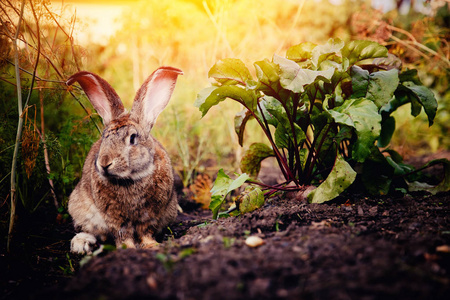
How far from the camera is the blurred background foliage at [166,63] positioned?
2486 millimetres

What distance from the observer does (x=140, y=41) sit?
4.49m

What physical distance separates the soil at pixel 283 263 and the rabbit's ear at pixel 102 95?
3.79 feet

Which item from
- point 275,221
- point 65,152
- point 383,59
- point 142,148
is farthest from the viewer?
point 65,152

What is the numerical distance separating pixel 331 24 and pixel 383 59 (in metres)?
7.18

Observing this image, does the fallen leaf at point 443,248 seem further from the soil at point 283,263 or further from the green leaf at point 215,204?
the green leaf at point 215,204

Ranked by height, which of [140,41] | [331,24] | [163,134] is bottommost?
[163,134]

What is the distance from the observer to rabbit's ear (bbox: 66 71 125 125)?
2.35 meters

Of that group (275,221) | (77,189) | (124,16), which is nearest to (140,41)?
(124,16)

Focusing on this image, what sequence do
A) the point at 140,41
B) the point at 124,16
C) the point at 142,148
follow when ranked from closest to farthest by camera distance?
the point at 142,148
the point at 124,16
the point at 140,41

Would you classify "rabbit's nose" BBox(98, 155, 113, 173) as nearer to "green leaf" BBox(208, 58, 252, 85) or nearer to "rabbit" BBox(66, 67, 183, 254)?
"rabbit" BBox(66, 67, 183, 254)

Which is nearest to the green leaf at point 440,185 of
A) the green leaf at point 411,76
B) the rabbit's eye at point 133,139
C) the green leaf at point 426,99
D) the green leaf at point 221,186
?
the green leaf at point 426,99

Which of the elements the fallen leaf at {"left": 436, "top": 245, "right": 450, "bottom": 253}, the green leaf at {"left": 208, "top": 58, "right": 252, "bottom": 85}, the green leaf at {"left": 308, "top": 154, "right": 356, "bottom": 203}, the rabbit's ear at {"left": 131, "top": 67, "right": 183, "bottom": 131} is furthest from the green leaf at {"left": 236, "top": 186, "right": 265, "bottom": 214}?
the fallen leaf at {"left": 436, "top": 245, "right": 450, "bottom": 253}

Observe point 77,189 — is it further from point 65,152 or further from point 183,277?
point 183,277

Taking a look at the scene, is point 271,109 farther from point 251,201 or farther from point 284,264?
point 284,264
